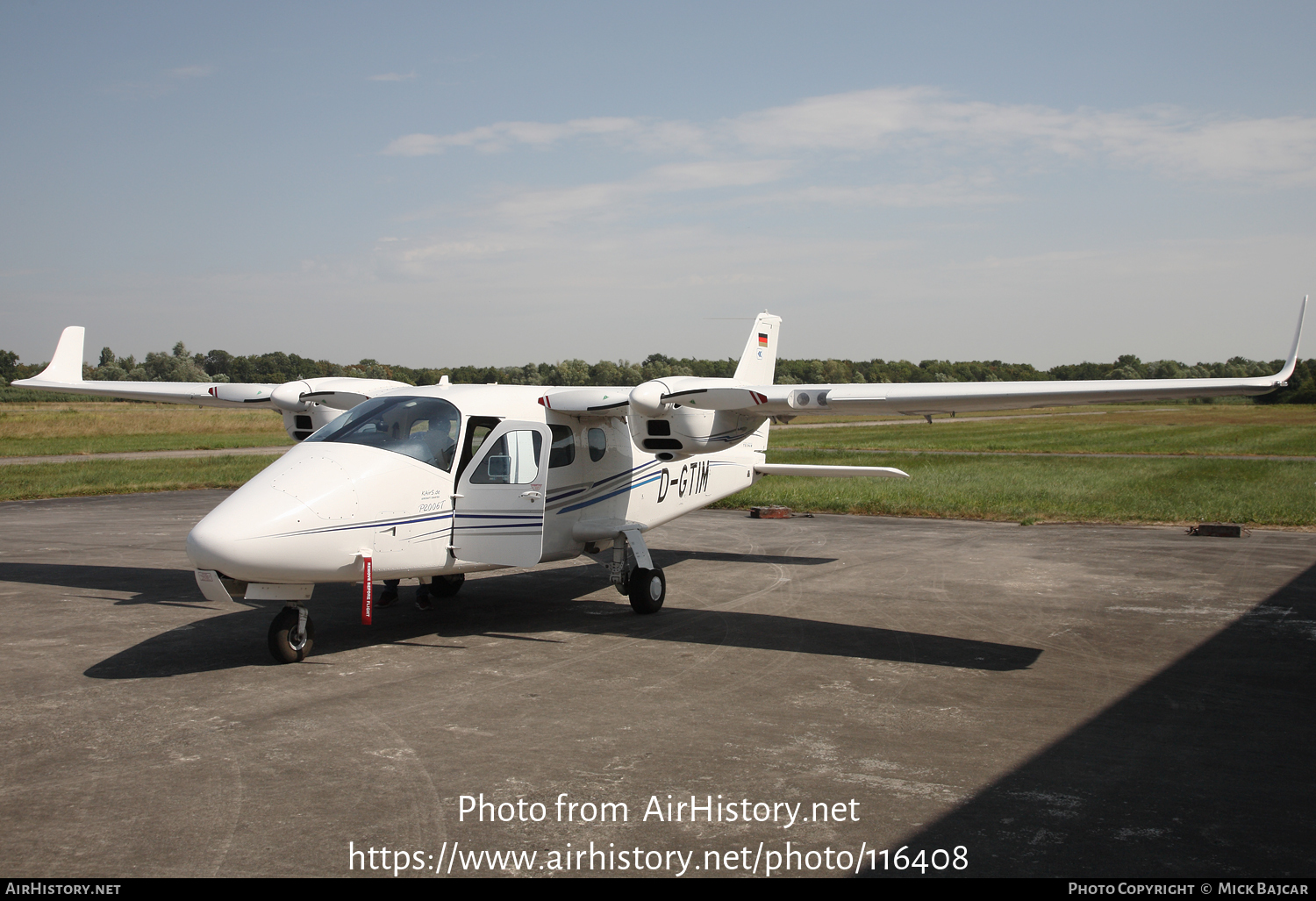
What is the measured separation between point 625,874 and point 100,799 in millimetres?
3497

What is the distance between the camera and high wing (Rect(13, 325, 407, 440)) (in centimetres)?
1290

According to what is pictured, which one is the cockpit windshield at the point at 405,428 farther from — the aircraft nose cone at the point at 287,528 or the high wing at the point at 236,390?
the high wing at the point at 236,390

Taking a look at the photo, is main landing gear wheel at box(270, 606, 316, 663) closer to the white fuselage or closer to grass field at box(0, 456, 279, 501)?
the white fuselage

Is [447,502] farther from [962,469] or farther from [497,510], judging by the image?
[962,469]

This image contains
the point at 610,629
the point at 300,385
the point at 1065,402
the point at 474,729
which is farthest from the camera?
the point at 300,385

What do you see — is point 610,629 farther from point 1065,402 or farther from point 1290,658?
point 1290,658

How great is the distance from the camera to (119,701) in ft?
26.5

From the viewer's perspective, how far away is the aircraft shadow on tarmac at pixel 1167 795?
512cm

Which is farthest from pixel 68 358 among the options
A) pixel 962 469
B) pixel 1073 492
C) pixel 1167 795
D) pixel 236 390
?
pixel 962 469

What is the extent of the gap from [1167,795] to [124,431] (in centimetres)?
6493

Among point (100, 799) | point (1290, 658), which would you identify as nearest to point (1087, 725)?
point (1290, 658)

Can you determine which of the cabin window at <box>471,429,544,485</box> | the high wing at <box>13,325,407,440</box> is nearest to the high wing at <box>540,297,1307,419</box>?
the cabin window at <box>471,429,544,485</box>

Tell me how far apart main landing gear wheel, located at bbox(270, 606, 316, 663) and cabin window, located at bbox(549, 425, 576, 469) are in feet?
11.1
